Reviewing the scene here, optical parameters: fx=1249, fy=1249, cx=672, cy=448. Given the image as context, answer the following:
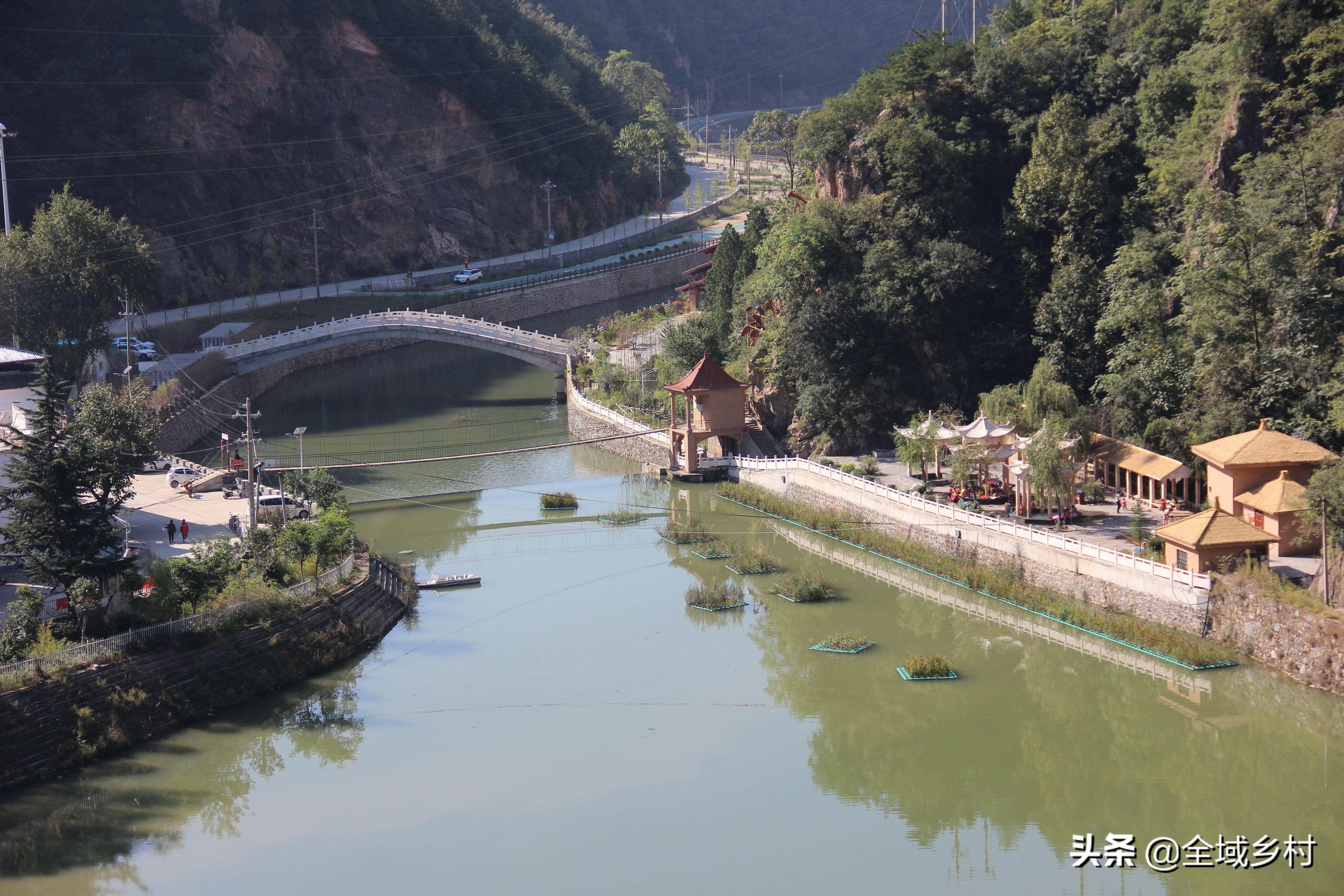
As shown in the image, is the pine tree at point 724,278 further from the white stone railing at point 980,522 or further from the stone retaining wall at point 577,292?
the stone retaining wall at point 577,292

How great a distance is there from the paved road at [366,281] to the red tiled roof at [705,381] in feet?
92.9

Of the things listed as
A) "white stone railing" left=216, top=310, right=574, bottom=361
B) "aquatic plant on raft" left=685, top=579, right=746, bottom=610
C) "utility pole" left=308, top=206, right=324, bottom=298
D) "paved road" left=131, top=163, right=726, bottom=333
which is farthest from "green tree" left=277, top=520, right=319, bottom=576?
"utility pole" left=308, top=206, right=324, bottom=298

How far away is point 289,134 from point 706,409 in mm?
46386

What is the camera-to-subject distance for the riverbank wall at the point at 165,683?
21594 millimetres

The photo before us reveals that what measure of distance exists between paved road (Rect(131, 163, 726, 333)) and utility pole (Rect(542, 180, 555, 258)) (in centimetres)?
50

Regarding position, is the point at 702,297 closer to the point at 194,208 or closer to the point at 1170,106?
the point at 1170,106

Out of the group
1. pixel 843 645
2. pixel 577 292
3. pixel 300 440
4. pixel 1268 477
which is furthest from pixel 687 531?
pixel 577 292

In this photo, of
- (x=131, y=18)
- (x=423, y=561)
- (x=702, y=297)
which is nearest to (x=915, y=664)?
(x=423, y=561)

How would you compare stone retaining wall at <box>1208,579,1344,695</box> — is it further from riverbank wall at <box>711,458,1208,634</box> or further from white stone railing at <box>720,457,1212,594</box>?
white stone railing at <box>720,457,1212,594</box>

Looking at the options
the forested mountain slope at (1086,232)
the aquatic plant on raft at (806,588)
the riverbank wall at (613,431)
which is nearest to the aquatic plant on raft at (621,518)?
the riverbank wall at (613,431)

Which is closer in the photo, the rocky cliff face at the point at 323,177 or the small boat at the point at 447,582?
the small boat at the point at 447,582

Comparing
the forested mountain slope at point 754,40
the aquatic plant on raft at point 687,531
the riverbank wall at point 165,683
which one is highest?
the forested mountain slope at point 754,40

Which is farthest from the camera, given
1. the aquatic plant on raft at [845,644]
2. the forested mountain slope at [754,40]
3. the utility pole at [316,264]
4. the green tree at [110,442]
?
the forested mountain slope at [754,40]

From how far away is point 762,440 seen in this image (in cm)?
4391
